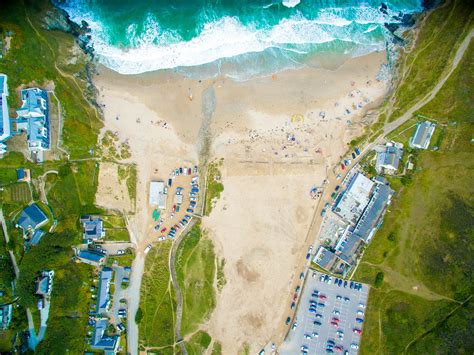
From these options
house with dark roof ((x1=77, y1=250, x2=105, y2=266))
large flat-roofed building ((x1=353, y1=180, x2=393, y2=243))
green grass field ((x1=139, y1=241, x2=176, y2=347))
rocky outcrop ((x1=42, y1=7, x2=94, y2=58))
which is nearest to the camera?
large flat-roofed building ((x1=353, y1=180, x2=393, y2=243))

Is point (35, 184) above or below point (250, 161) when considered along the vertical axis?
below

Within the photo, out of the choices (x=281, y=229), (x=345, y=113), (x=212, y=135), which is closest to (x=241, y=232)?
(x=281, y=229)

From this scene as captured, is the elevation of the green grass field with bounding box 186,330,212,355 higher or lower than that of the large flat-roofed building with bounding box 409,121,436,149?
lower

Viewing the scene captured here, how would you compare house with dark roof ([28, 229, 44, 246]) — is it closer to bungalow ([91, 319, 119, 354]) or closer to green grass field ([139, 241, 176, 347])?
bungalow ([91, 319, 119, 354])

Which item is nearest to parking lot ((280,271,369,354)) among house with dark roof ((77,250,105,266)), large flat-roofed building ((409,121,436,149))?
large flat-roofed building ((409,121,436,149))

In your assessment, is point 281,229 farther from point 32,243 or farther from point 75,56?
point 75,56

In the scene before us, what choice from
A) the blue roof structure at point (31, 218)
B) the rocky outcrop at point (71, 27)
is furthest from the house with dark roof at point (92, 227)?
the rocky outcrop at point (71, 27)
